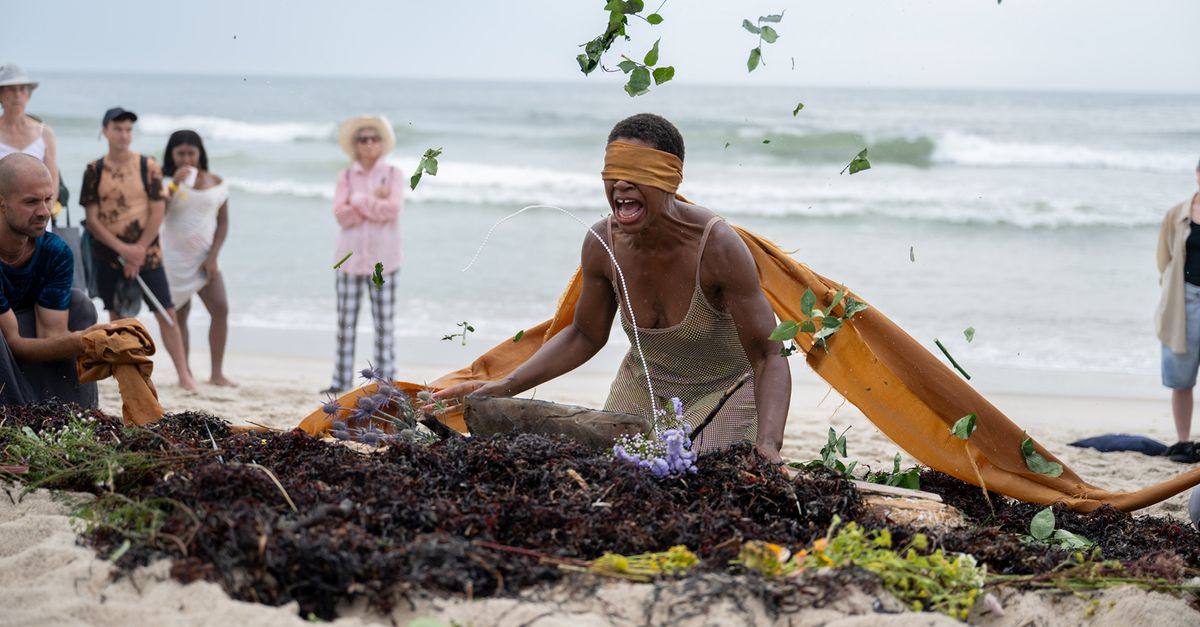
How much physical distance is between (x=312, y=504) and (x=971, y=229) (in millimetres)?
14032

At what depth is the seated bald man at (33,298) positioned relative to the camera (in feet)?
15.1

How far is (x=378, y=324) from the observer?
7781 mm

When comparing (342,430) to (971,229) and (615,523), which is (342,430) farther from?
(971,229)

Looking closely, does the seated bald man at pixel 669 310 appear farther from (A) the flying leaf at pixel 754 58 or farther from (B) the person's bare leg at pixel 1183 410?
(B) the person's bare leg at pixel 1183 410

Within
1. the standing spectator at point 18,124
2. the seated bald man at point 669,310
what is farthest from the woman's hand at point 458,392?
the standing spectator at point 18,124

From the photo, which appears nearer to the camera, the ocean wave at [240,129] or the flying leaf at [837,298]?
the flying leaf at [837,298]

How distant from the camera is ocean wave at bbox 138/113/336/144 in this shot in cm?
2511

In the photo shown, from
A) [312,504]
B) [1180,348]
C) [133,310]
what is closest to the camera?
[312,504]

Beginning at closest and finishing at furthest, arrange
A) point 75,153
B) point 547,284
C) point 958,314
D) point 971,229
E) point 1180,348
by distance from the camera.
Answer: point 1180,348 < point 958,314 < point 547,284 < point 971,229 < point 75,153

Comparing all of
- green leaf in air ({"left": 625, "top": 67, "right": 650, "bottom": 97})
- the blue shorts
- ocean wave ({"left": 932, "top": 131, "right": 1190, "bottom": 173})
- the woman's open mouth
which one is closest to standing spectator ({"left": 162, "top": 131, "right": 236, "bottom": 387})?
the woman's open mouth

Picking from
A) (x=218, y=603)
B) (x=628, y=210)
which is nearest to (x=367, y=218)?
(x=628, y=210)

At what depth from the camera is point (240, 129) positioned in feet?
85.7

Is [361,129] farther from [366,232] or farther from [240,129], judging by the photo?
[240,129]

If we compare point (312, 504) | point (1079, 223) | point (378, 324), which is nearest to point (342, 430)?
point (312, 504)
